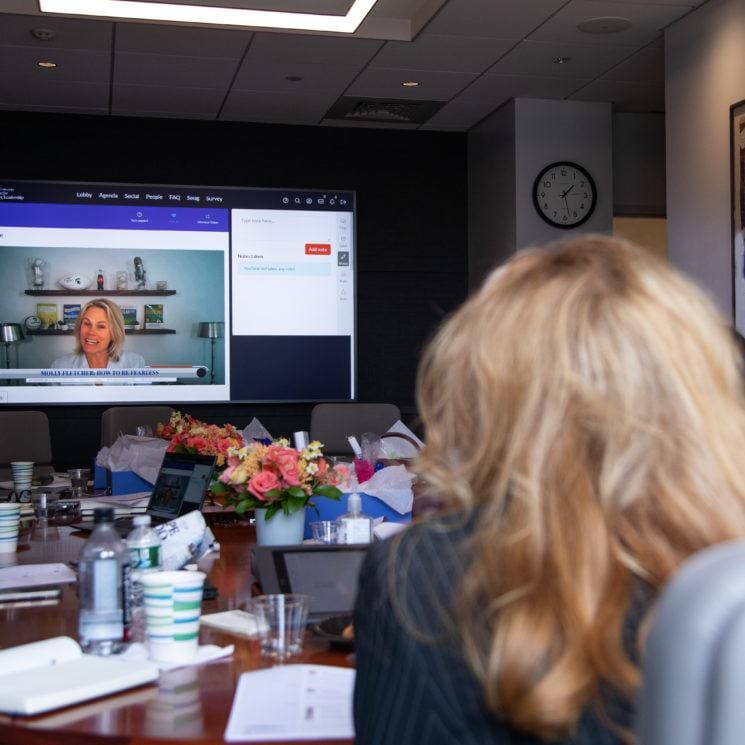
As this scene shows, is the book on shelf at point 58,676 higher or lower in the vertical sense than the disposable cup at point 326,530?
lower

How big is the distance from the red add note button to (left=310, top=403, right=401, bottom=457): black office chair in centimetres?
159

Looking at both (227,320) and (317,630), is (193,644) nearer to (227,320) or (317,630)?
(317,630)

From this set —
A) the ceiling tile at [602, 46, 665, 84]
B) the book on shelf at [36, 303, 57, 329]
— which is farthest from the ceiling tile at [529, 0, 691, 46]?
the book on shelf at [36, 303, 57, 329]

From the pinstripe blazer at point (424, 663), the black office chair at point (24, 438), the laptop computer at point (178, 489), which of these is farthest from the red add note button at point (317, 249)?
the pinstripe blazer at point (424, 663)

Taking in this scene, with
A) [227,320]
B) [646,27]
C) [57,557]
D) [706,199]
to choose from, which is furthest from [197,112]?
[57,557]

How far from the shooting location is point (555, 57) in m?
5.58

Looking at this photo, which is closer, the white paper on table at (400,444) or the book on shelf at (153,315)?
the white paper on table at (400,444)

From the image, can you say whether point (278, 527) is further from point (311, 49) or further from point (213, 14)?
point (311, 49)

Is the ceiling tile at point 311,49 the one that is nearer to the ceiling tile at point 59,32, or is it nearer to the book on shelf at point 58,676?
the ceiling tile at point 59,32

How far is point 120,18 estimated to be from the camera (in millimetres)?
4906

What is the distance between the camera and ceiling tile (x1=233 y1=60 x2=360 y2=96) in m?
5.70

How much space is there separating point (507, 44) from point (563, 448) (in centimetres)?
486

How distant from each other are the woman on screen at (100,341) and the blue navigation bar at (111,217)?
515mm

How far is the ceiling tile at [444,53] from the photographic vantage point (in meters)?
5.30
